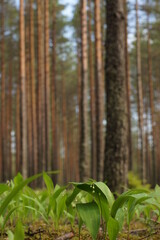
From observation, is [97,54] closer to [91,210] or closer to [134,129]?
[91,210]

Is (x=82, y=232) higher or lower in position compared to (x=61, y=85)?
lower

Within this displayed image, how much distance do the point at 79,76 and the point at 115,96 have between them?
773 inches

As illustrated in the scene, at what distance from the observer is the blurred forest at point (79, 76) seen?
538 centimetres

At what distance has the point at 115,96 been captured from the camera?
16.8ft

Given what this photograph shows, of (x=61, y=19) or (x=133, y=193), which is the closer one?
(x=133, y=193)

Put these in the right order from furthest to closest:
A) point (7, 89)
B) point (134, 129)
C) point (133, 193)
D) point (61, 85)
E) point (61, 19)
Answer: point (134, 129) → point (61, 85) → point (7, 89) → point (61, 19) → point (133, 193)

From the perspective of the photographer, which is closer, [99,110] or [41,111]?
[99,110]

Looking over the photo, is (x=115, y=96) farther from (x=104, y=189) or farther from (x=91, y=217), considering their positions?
(x=91, y=217)

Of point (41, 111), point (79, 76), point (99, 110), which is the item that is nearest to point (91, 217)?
point (99, 110)

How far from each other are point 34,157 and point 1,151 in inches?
282

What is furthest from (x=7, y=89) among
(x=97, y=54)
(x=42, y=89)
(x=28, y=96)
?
(x=97, y=54)

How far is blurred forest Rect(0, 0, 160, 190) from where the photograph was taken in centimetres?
538

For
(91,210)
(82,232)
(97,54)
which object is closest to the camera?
(91,210)

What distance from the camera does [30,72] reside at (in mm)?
19656
